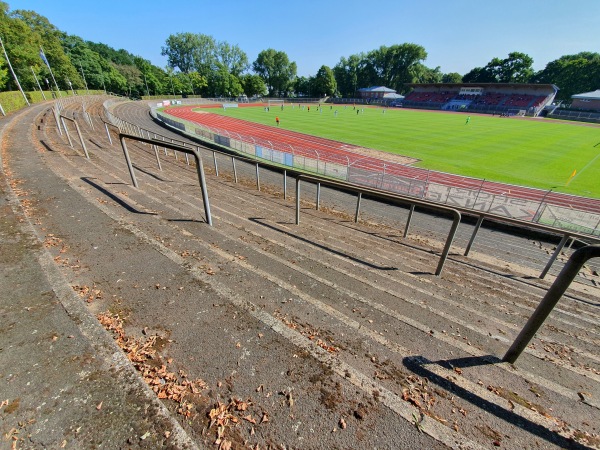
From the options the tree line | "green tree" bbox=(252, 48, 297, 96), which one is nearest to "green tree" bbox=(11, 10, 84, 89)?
the tree line

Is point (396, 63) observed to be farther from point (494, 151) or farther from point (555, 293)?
point (555, 293)

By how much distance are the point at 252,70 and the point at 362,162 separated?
356 feet

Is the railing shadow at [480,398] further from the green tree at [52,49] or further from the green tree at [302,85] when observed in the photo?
the green tree at [302,85]

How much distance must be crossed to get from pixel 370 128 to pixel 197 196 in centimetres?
3746

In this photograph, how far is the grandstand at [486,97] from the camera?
72081 mm

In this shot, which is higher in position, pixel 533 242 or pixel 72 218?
pixel 72 218

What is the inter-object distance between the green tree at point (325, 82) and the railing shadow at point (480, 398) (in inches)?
4645

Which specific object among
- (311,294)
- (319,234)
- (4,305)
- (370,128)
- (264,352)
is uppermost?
(4,305)

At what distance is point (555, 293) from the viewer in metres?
2.37

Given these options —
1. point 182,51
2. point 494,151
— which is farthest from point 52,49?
point 494,151

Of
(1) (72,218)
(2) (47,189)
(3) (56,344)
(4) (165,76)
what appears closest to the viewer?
(3) (56,344)

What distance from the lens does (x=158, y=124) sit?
37.6 metres

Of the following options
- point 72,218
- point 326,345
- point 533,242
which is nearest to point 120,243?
point 72,218

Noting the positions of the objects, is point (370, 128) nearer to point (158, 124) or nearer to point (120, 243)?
point (158, 124)
